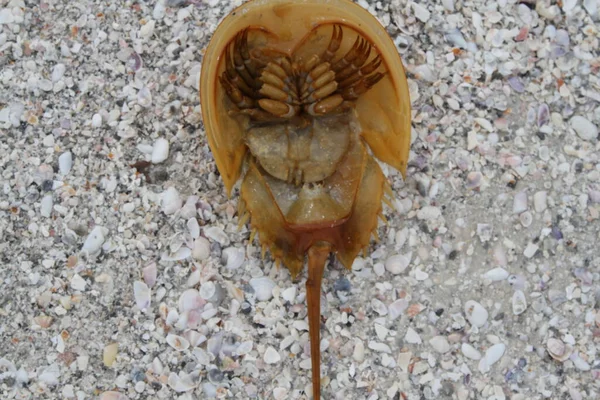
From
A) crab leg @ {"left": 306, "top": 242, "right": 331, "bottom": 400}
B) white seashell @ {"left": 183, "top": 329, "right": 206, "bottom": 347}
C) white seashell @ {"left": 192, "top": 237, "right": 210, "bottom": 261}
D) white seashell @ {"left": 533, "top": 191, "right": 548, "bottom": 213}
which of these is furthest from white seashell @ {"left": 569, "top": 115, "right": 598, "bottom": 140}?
white seashell @ {"left": 183, "top": 329, "right": 206, "bottom": 347}

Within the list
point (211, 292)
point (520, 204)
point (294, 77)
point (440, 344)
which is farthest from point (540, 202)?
point (211, 292)

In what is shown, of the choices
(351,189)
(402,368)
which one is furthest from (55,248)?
(402,368)

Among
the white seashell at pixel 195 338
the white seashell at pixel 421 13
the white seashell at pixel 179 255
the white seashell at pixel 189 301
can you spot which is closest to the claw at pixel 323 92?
the white seashell at pixel 421 13

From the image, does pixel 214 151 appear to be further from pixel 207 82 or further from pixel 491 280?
pixel 491 280

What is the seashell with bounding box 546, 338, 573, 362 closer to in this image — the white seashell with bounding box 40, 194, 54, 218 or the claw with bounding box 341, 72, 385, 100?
the claw with bounding box 341, 72, 385, 100

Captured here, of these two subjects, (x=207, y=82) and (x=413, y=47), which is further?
(x=413, y=47)

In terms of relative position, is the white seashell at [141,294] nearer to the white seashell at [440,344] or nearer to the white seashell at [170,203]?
the white seashell at [170,203]
